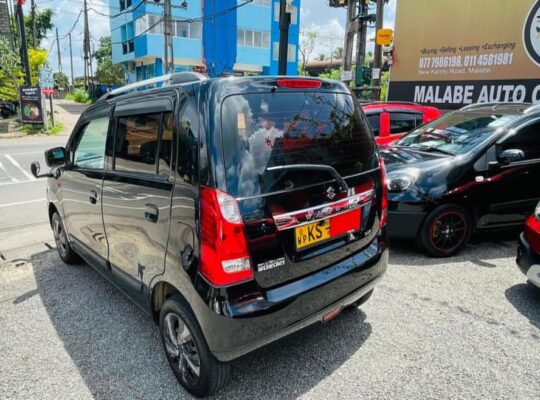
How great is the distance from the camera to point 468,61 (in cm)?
1045

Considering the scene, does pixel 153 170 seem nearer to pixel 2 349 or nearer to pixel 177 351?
pixel 177 351

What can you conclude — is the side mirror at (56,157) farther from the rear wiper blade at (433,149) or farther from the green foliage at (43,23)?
the green foliage at (43,23)

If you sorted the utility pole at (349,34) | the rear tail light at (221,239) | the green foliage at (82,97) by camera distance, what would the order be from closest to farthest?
the rear tail light at (221,239) < the utility pole at (349,34) < the green foliage at (82,97)

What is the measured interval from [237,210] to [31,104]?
66.6 ft

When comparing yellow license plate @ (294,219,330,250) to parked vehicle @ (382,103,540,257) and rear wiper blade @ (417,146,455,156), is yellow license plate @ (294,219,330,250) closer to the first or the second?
parked vehicle @ (382,103,540,257)

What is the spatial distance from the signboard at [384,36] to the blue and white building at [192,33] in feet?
55.1

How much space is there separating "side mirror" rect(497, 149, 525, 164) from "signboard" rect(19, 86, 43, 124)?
1965 centimetres

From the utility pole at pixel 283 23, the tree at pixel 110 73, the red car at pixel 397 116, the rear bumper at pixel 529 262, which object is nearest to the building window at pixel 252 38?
the tree at pixel 110 73

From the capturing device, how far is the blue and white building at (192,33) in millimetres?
29969

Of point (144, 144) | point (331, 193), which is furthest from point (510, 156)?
point (144, 144)

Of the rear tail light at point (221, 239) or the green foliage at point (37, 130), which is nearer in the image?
the rear tail light at point (221, 239)

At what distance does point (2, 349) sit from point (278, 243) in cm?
228

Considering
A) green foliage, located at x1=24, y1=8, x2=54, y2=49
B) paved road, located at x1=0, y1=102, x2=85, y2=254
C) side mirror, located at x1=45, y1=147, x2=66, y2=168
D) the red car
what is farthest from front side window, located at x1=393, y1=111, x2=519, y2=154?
green foliage, located at x1=24, y1=8, x2=54, y2=49

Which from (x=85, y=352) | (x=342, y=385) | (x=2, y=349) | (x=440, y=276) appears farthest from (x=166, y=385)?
(x=440, y=276)
